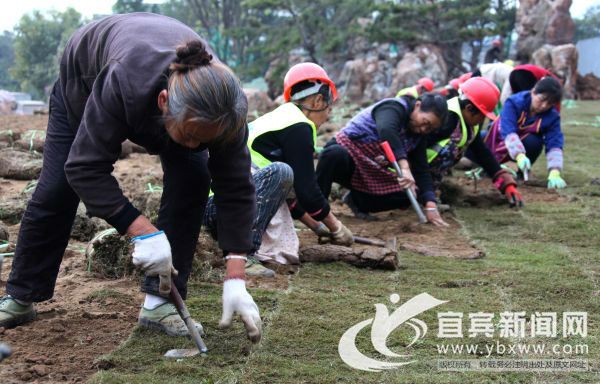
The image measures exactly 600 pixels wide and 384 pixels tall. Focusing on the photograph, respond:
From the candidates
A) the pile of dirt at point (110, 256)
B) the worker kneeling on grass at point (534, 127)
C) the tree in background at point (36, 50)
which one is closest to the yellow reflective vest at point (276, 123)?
the pile of dirt at point (110, 256)

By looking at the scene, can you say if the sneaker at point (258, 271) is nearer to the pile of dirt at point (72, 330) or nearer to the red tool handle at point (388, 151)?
the pile of dirt at point (72, 330)

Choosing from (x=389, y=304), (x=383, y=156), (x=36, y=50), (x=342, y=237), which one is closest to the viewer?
(x=389, y=304)

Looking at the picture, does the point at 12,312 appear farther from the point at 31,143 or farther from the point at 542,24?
the point at 542,24

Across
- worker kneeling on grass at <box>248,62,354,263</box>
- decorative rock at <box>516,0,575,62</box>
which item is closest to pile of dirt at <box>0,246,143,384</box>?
worker kneeling on grass at <box>248,62,354,263</box>

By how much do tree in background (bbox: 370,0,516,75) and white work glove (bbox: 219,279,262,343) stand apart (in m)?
17.7

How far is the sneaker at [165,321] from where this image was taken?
255cm

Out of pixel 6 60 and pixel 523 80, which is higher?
pixel 523 80

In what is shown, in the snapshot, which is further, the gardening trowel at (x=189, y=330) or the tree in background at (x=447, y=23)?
the tree in background at (x=447, y=23)

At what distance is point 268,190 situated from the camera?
10.7 feet

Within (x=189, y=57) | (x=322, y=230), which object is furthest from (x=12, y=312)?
(x=322, y=230)

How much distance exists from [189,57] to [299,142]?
1.45 meters

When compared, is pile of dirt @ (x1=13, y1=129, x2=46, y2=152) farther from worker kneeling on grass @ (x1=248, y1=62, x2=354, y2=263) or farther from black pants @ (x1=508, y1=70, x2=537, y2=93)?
black pants @ (x1=508, y1=70, x2=537, y2=93)

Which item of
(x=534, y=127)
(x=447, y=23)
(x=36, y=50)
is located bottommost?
(x=36, y=50)

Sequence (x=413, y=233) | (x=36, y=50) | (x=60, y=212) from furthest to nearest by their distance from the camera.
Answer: (x=36, y=50)
(x=413, y=233)
(x=60, y=212)
